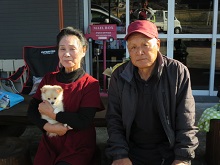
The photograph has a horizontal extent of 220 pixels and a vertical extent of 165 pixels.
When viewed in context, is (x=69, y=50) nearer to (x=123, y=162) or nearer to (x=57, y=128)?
(x=57, y=128)

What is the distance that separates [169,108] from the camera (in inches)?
86.7

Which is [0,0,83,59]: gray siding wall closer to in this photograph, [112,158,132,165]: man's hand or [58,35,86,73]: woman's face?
[58,35,86,73]: woman's face

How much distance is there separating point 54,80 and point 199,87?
14.3 feet

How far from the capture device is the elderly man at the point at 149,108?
7.06ft

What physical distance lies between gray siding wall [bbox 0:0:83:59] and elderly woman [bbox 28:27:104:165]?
3.36 metres

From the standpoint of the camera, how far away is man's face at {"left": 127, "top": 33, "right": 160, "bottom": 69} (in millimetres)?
2143

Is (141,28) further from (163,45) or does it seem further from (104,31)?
(163,45)

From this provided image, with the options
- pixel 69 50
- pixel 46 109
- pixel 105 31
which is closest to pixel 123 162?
pixel 46 109

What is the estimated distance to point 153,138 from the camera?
2279mm

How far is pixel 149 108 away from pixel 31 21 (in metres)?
4.16

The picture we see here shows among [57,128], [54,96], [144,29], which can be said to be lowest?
[57,128]

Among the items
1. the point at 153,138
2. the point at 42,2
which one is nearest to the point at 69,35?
the point at 153,138

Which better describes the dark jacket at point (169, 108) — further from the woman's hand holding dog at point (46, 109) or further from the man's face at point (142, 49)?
the woman's hand holding dog at point (46, 109)

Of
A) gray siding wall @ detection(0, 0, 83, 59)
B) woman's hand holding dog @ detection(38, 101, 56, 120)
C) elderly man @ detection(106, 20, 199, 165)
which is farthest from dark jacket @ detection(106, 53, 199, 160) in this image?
gray siding wall @ detection(0, 0, 83, 59)
